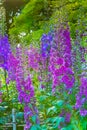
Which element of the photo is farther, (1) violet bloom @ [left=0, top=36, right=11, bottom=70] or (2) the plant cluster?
(1) violet bloom @ [left=0, top=36, right=11, bottom=70]

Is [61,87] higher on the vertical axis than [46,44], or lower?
lower

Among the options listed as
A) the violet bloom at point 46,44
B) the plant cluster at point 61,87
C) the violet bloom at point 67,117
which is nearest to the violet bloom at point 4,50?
the violet bloom at point 46,44

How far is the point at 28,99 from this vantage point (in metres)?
3.98

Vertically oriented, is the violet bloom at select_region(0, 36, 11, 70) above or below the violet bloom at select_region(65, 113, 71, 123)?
above

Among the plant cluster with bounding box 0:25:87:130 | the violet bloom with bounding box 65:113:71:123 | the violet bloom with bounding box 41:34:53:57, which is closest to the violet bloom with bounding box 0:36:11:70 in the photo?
the violet bloom with bounding box 41:34:53:57

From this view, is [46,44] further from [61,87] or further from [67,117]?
[67,117]

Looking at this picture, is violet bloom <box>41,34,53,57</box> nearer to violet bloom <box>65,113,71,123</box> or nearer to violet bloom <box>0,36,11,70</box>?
violet bloom <box>0,36,11,70</box>

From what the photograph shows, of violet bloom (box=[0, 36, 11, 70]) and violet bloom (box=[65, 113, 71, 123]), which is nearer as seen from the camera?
violet bloom (box=[65, 113, 71, 123])

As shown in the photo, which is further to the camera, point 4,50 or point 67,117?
point 4,50

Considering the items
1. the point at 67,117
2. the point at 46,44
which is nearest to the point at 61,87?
the point at 67,117

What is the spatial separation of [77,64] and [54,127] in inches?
25.3

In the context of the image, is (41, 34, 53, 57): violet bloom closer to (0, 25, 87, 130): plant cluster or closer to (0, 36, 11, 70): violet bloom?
(0, 36, 11, 70): violet bloom

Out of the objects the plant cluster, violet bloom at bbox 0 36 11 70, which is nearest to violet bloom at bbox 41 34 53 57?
violet bloom at bbox 0 36 11 70

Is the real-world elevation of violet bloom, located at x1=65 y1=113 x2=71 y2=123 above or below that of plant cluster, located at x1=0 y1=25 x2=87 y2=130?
below
